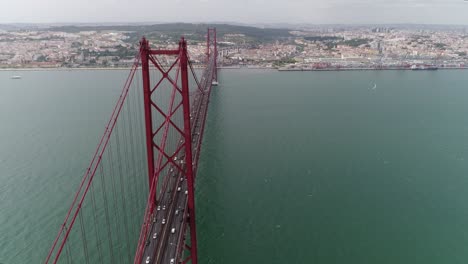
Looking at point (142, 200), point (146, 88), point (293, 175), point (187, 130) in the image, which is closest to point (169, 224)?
point (187, 130)

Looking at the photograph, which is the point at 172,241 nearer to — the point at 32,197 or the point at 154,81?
the point at 32,197

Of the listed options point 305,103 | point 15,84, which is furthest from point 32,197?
point 15,84

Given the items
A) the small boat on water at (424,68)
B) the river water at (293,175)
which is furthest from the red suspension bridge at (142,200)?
the small boat on water at (424,68)

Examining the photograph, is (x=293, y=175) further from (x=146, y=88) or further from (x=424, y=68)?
(x=424, y=68)

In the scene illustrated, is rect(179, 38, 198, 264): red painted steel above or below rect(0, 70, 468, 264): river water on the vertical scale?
above

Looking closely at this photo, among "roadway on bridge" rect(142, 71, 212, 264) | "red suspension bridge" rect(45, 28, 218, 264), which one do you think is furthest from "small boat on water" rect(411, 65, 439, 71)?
"roadway on bridge" rect(142, 71, 212, 264)

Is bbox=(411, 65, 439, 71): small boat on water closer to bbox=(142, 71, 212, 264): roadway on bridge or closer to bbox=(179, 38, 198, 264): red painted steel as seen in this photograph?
bbox=(142, 71, 212, 264): roadway on bridge
